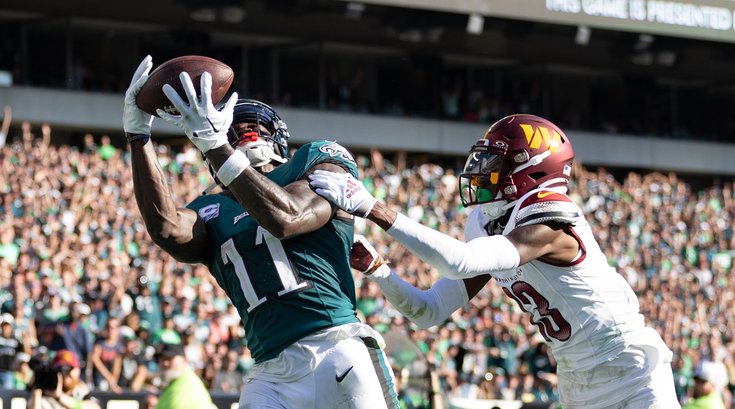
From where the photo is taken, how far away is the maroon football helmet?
16.0ft

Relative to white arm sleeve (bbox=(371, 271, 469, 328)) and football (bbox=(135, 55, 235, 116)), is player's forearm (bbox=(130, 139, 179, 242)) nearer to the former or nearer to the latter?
football (bbox=(135, 55, 235, 116))

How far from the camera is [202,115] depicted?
13.2ft

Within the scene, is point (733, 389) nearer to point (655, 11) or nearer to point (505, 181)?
point (505, 181)

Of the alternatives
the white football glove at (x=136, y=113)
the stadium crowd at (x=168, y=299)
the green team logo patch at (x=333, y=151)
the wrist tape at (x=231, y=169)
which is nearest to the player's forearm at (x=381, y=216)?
the green team logo patch at (x=333, y=151)

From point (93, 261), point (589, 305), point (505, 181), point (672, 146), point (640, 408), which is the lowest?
point (672, 146)

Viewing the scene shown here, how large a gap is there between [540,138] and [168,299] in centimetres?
743

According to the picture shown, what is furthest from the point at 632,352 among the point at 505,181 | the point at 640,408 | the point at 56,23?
the point at 56,23

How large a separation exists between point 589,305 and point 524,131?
0.70 m

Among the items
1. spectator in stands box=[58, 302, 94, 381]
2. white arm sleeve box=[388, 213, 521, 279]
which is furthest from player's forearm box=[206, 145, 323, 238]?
spectator in stands box=[58, 302, 94, 381]

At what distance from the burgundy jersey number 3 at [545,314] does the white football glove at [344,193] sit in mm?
881

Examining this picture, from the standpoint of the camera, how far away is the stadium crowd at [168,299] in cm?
1068

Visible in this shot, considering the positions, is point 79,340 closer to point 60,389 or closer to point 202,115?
point 60,389

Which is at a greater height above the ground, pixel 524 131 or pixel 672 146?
pixel 524 131

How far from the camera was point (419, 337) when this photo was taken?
13.1m
